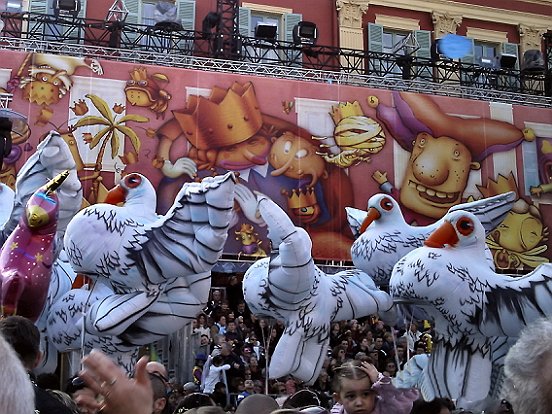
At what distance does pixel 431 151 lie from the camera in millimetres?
15344

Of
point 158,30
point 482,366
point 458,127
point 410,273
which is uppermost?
point 158,30

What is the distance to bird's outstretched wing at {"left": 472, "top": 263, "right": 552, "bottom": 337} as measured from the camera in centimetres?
664

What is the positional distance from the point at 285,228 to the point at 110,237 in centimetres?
155

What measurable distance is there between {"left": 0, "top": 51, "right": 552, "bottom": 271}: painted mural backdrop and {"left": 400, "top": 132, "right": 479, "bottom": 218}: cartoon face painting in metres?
0.02

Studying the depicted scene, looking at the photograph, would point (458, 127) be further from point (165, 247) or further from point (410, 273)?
point (165, 247)

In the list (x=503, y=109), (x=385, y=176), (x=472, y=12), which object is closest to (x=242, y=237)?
(x=385, y=176)

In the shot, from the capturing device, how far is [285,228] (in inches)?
275

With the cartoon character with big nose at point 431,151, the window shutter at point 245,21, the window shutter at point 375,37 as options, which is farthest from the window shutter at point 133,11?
the cartoon character with big nose at point 431,151

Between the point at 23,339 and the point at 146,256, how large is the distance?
11.7 feet

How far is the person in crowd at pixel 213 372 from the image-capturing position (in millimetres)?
8617

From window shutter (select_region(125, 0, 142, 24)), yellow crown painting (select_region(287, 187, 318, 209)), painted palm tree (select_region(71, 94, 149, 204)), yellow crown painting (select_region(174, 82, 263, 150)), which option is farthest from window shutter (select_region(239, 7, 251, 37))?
yellow crown painting (select_region(287, 187, 318, 209))

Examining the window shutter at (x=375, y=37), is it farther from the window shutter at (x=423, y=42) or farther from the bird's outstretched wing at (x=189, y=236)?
the bird's outstretched wing at (x=189, y=236)

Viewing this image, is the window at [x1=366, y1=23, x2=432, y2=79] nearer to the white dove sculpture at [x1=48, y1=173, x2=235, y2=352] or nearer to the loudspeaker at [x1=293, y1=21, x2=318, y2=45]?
the loudspeaker at [x1=293, y1=21, x2=318, y2=45]

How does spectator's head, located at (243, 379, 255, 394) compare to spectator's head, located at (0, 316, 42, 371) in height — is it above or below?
below
